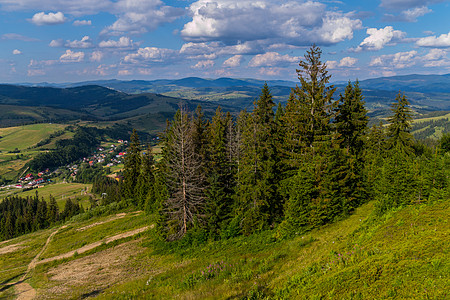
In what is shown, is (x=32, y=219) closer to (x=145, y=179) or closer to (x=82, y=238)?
(x=145, y=179)

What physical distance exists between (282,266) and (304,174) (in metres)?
11.8

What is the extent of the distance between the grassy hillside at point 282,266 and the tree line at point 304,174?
2.08 m

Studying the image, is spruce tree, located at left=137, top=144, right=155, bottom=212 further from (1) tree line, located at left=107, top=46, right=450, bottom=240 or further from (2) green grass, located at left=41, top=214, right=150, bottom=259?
(1) tree line, located at left=107, top=46, right=450, bottom=240

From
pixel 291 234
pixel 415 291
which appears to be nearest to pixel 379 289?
pixel 415 291

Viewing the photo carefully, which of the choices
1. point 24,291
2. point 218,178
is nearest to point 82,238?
point 24,291

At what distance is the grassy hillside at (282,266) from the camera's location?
950 centimetres

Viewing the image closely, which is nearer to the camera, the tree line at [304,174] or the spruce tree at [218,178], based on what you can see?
the tree line at [304,174]

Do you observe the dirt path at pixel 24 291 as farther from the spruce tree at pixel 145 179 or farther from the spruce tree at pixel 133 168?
the spruce tree at pixel 133 168

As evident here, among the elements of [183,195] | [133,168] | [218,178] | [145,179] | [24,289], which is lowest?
[24,289]

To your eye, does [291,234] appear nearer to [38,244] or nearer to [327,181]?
[327,181]

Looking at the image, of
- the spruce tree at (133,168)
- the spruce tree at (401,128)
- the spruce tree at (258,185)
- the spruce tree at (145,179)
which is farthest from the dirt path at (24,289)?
the spruce tree at (401,128)

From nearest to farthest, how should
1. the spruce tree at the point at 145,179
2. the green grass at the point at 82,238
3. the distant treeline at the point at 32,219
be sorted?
the green grass at the point at 82,238 < the spruce tree at the point at 145,179 < the distant treeline at the point at 32,219

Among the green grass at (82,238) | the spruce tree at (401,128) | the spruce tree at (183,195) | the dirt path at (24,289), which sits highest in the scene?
the spruce tree at (401,128)

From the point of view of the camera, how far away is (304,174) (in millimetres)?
25984
